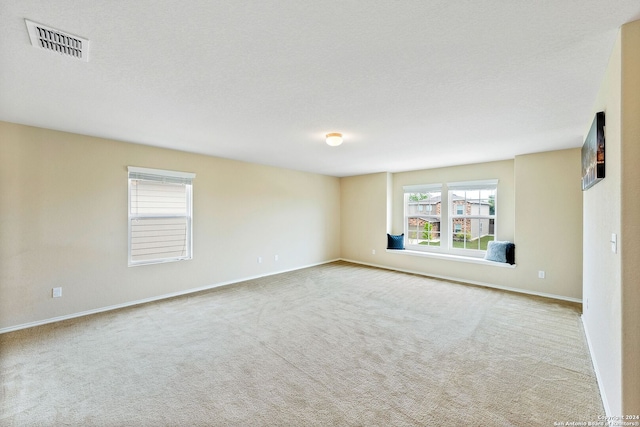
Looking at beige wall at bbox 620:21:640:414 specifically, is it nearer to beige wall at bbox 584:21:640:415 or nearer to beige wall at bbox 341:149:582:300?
beige wall at bbox 584:21:640:415

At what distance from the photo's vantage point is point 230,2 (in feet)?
4.47

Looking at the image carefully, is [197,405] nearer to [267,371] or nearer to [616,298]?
[267,371]

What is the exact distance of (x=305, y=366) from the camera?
7.89 feet

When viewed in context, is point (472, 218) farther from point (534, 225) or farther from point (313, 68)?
point (313, 68)

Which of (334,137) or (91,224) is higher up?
(334,137)

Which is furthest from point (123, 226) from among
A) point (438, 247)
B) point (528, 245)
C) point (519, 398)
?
point (528, 245)

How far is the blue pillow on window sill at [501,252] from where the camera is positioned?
15.9 ft

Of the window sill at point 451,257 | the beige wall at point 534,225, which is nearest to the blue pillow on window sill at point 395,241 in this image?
the window sill at point 451,257

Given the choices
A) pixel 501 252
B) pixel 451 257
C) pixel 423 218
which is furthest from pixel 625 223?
pixel 423 218

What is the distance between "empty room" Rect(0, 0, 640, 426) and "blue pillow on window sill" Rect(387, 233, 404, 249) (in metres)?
1.01

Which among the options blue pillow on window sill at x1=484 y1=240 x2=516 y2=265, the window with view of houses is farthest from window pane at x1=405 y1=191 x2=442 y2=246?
blue pillow on window sill at x1=484 y1=240 x2=516 y2=265

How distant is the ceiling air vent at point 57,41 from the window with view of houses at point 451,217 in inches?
241

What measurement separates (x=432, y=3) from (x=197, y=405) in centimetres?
296

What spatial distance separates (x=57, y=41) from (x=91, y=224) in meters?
2.80
